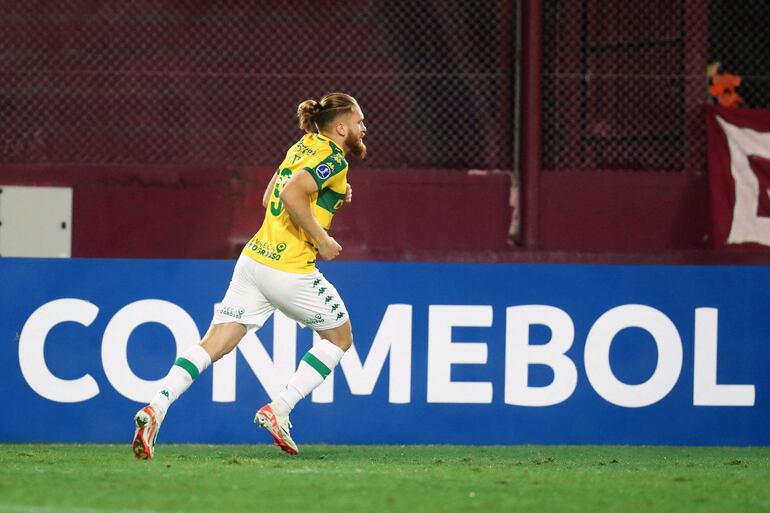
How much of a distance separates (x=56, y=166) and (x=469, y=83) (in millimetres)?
3516

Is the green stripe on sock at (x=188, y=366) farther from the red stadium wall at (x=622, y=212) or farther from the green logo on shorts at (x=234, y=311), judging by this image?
the red stadium wall at (x=622, y=212)

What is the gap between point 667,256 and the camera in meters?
9.84

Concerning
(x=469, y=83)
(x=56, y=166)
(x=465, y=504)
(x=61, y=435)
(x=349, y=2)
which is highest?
(x=349, y=2)

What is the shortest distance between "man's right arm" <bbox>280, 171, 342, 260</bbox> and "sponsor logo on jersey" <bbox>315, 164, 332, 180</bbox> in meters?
0.07

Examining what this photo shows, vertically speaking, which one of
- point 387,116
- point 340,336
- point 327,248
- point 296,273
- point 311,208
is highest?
point 387,116

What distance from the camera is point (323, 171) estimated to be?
611cm

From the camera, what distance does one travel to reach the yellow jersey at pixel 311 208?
6156 millimetres

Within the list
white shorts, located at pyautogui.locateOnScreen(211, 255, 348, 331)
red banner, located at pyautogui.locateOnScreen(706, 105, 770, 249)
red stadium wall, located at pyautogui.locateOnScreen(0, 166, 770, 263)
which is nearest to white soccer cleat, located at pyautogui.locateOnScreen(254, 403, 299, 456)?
white shorts, located at pyautogui.locateOnScreen(211, 255, 348, 331)

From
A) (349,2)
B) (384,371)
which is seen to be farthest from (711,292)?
(349,2)

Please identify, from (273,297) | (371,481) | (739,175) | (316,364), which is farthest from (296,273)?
(739,175)

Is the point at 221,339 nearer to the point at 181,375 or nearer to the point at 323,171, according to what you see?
the point at 181,375

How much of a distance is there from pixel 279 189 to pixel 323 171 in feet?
0.83

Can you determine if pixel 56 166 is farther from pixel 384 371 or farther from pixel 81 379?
pixel 384 371

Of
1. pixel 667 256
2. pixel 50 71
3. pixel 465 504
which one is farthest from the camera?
pixel 50 71
